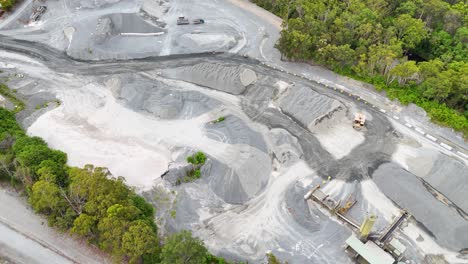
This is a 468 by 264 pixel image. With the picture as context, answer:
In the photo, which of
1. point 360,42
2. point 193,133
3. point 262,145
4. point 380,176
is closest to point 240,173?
point 262,145

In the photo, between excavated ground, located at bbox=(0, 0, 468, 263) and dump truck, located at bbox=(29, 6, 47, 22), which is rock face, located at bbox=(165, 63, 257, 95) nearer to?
excavated ground, located at bbox=(0, 0, 468, 263)

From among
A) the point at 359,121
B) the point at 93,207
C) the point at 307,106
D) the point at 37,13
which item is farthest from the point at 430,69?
the point at 37,13

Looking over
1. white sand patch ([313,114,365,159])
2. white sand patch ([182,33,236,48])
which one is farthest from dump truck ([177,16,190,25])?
white sand patch ([313,114,365,159])

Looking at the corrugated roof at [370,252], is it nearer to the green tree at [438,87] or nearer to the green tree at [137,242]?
the green tree at [137,242]

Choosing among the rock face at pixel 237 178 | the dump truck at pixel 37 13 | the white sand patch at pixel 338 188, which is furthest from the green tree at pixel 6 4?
the white sand patch at pixel 338 188

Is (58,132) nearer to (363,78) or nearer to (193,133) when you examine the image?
(193,133)
